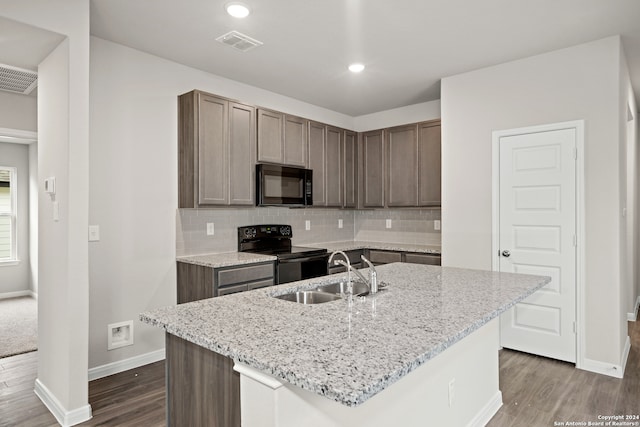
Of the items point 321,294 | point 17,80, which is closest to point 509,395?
point 321,294

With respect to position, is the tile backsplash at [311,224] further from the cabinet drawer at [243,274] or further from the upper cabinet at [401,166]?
the cabinet drawer at [243,274]

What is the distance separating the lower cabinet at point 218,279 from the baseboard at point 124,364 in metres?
0.51

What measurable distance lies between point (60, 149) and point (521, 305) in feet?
12.6

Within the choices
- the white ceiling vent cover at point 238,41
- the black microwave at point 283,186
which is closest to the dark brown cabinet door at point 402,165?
the black microwave at point 283,186

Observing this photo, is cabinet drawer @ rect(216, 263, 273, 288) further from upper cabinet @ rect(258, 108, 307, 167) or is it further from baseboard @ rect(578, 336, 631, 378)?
baseboard @ rect(578, 336, 631, 378)

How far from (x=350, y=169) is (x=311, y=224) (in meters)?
0.89

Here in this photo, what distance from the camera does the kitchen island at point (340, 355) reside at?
1095mm

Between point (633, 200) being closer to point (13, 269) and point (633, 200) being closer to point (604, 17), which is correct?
point (604, 17)

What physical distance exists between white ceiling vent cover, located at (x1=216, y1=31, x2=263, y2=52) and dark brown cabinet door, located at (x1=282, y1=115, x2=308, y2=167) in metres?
1.09

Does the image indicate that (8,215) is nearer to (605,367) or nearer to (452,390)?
(452,390)

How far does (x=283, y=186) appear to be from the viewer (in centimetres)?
413

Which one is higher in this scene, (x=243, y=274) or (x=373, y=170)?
(x=373, y=170)

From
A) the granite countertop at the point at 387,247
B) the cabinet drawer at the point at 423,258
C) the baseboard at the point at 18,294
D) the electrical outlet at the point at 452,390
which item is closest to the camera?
the electrical outlet at the point at 452,390

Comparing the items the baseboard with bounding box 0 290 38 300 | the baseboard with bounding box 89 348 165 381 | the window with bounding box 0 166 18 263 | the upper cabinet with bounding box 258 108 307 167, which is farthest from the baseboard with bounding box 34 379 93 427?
the window with bounding box 0 166 18 263
